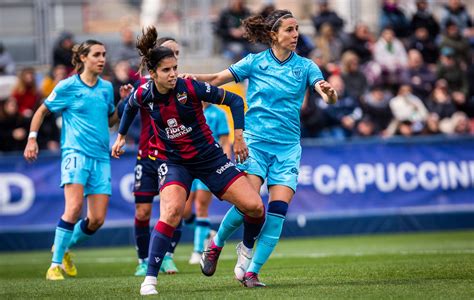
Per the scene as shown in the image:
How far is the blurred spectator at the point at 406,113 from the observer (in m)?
21.0

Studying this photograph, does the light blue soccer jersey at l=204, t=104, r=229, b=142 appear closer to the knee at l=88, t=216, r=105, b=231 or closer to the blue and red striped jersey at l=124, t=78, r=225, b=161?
the knee at l=88, t=216, r=105, b=231

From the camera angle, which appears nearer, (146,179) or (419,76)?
(146,179)

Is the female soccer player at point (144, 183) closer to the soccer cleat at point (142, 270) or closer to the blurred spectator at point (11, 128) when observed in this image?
the soccer cleat at point (142, 270)

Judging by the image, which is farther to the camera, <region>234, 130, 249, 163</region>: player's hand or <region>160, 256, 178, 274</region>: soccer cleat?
<region>160, 256, 178, 274</region>: soccer cleat

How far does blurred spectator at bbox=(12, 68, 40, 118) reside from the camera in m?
19.7

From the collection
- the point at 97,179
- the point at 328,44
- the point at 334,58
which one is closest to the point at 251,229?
the point at 97,179

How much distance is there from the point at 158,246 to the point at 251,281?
1.04 meters

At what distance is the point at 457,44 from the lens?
24.3m

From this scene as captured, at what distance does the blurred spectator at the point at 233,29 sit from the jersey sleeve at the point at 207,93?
43.8ft

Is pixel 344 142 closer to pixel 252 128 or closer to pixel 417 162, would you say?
pixel 417 162

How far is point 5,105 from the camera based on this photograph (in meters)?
19.4

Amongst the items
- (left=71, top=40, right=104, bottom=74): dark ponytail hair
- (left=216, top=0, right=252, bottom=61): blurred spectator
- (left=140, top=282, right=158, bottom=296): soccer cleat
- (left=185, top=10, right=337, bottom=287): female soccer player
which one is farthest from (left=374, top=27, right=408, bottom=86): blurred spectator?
(left=140, top=282, right=158, bottom=296): soccer cleat

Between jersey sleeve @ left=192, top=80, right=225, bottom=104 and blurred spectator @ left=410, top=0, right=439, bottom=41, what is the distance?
16.7 metres

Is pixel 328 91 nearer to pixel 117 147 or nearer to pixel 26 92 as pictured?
pixel 117 147
